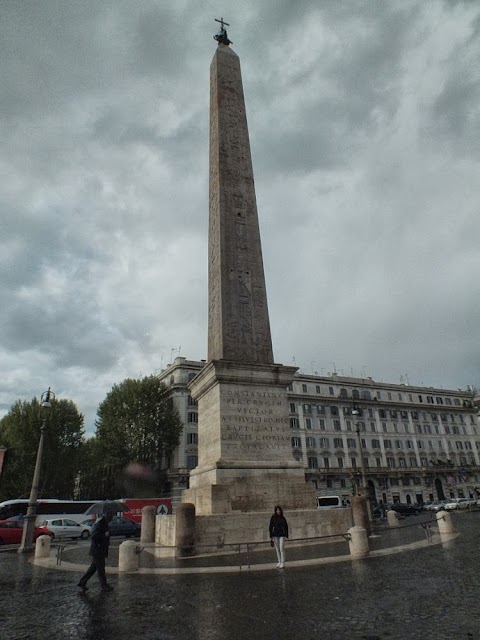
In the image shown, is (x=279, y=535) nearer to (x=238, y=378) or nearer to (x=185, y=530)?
(x=185, y=530)

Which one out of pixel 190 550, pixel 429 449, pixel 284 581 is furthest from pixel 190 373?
pixel 284 581

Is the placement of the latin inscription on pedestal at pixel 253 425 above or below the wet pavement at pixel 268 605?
above

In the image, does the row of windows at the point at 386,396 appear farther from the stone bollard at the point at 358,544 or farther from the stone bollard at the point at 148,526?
the stone bollard at the point at 358,544

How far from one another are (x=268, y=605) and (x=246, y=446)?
6873mm

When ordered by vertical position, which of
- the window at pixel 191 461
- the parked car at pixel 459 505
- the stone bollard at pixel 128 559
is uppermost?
the window at pixel 191 461

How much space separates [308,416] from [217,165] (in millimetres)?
46113

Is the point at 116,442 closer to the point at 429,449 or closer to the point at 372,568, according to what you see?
the point at 372,568

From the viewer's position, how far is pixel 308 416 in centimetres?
5816

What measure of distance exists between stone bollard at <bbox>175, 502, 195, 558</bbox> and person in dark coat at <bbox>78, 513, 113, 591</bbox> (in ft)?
Result: 8.00

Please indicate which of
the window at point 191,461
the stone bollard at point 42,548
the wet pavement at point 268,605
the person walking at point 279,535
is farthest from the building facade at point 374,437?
the wet pavement at point 268,605

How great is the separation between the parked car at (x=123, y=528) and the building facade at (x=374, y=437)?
20.1 meters

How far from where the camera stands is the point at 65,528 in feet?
88.8

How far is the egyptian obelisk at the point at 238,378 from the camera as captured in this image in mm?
12312

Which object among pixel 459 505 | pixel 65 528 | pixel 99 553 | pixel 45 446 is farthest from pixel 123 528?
pixel 459 505
